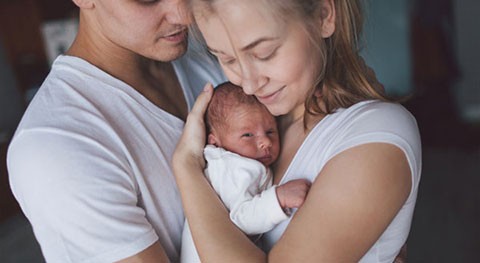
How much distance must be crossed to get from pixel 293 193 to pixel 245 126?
0.27 metres

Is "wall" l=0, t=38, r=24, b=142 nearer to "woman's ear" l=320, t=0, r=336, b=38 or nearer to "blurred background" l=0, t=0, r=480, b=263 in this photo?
"blurred background" l=0, t=0, r=480, b=263

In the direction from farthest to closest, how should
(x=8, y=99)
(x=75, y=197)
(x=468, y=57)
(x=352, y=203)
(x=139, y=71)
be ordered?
(x=8, y=99) → (x=468, y=57) → (x=139, y=71) → (x=75, y=197) → (x=352, y=203)

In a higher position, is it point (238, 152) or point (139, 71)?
point (139, 71)

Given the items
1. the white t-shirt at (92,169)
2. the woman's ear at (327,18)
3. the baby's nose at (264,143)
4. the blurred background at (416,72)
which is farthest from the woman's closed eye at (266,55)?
the blurred background at (416,72)

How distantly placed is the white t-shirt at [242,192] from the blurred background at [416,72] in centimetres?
270

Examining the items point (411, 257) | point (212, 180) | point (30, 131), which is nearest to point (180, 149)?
point (212, 180)

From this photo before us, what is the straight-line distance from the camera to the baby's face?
1.40 metres

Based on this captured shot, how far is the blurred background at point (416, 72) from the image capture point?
412cm

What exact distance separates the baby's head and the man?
15 cm

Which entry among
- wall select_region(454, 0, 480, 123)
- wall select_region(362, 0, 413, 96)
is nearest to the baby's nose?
wall select_region(362, 0, 413, 96)

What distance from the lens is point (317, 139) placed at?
49.1 inches

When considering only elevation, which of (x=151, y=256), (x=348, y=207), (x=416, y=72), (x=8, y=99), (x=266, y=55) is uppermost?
(x=266, y=55)

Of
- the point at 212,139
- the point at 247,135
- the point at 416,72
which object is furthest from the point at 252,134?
the point at 416,72

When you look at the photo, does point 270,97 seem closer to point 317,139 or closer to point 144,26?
point 317,139
